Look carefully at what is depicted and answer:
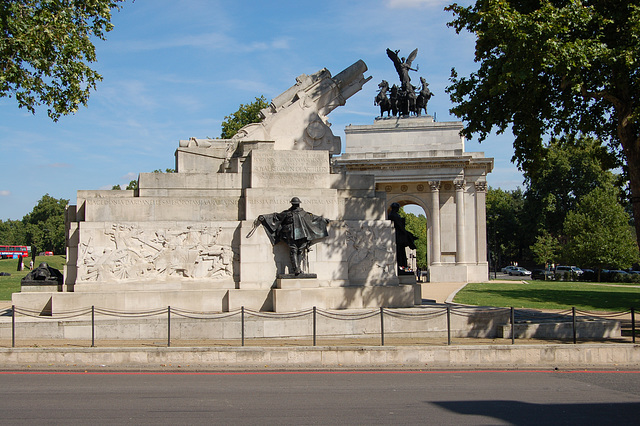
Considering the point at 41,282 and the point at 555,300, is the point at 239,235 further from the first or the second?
the point at 555,300

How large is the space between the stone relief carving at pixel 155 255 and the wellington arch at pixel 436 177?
37339 mm

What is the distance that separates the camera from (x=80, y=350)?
1334 centimetres

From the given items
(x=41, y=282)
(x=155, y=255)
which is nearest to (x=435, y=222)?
(x=155, y=255)

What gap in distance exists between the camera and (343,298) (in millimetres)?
17562

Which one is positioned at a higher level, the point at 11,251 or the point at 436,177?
the point at 436,177

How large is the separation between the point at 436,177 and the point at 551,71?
36771 mm

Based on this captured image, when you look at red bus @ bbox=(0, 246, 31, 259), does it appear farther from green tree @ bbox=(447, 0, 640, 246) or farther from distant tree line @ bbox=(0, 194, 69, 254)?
green tree @ bbox=(447, 0, 640, 246)

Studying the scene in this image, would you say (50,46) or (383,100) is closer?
(50,46)

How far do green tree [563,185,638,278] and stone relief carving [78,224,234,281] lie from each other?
5488 cm

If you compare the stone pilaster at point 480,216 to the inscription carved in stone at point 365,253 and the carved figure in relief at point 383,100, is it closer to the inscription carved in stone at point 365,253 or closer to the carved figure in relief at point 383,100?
the carved figure in relief at point 383,100

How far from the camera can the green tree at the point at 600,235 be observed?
6356 centimetres

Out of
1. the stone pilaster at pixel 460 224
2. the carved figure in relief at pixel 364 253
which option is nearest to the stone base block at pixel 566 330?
the carved figure in relief at pixel 364 253

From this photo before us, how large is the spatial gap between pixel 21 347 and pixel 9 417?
5148 millimetres

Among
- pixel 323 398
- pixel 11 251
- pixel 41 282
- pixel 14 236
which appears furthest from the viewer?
pixel 14 236
